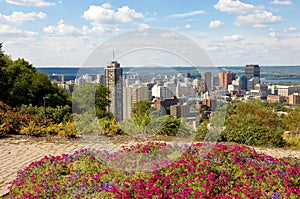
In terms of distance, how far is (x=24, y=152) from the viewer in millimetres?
7059

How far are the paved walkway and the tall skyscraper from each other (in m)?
1.20

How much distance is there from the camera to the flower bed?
13.5 ft

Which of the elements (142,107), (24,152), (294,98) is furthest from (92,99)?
(294,98)

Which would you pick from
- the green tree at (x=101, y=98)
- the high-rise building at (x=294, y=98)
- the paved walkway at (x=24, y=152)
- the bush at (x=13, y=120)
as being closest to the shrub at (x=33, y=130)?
the bush at (x=13, y=120)

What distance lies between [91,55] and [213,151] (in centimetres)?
259

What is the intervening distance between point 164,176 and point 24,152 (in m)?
3.83

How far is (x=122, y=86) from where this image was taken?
15.1ft

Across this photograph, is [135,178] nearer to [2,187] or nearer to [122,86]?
[122,86]

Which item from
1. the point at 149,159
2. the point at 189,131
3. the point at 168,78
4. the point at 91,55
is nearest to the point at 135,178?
the point at 149,159

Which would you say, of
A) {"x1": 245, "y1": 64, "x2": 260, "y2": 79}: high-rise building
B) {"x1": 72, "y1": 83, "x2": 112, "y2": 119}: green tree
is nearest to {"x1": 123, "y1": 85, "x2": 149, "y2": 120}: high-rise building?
{"x1": 72, "y1": 83, "x2": 112, "y2": 119}: green tree

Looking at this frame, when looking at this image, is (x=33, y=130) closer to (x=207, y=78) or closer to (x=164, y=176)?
(x=164, y=176)

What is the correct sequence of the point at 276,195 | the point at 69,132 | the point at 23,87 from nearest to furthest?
the point at 276,195 < the point at 69,132 < the point at 23,87

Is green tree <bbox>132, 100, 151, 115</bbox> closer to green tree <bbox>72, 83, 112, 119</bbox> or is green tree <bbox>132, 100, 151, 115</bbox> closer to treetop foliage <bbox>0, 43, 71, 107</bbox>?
green tree <bbox>72, 83, 112, 119</bbox>

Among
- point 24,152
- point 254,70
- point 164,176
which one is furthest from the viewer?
point 254,70
